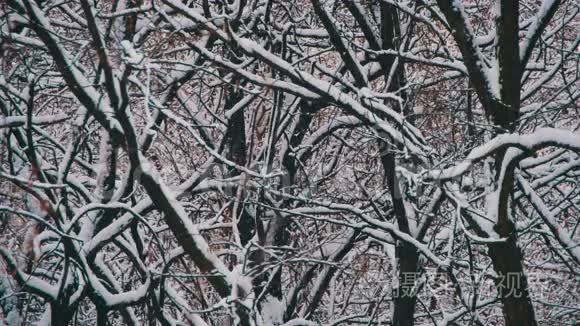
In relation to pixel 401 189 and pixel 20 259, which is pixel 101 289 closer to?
pixel 20 259

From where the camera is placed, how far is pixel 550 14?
4605 millimetres

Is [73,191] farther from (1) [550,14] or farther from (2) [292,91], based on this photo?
(1) [550,14]

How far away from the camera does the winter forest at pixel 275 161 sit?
453 cm

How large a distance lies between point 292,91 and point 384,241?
1.59 metres

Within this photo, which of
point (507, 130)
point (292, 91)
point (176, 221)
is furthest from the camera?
point (292, 91)

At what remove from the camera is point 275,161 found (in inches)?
291

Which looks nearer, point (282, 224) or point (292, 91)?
point (292, 91)

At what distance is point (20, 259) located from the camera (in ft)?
17.9

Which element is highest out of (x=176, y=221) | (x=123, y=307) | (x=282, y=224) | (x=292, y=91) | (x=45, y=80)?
(x=45, y=80)

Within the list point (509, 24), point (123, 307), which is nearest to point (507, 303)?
point (509, 24)

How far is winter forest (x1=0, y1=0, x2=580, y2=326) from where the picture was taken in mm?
4531

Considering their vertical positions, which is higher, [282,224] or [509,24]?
[509,24]

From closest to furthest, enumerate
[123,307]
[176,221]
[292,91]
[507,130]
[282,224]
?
[507,130] < [176,221] < [292,91] < [123,307] < [282,224]

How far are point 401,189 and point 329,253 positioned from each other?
131 cm
